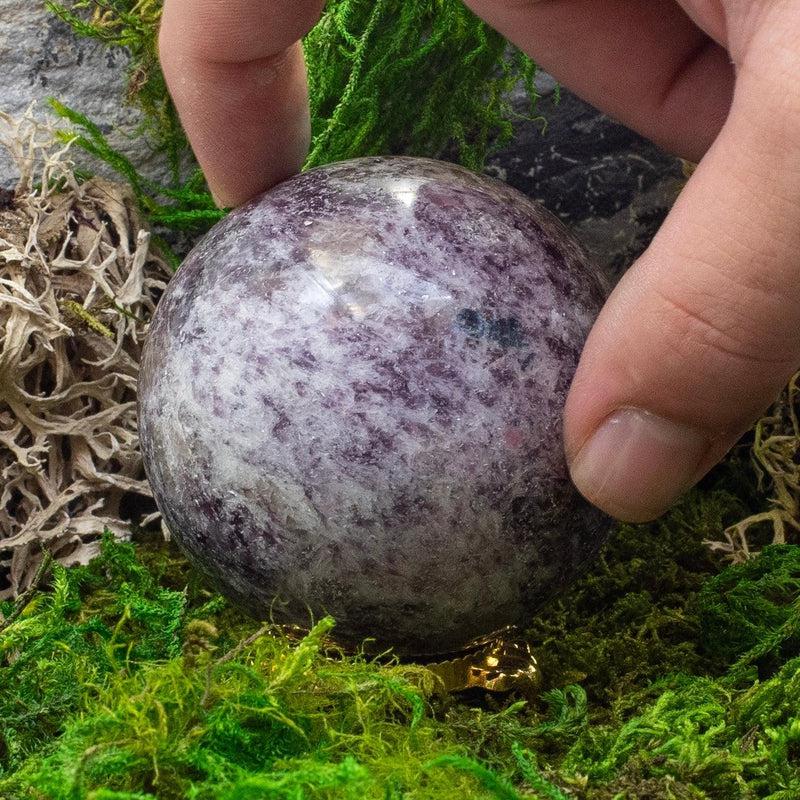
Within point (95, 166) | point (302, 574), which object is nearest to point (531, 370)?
point (302, 574)

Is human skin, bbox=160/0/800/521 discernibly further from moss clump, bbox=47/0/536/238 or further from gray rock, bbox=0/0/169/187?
gray rock, bbox=0/0/169/187

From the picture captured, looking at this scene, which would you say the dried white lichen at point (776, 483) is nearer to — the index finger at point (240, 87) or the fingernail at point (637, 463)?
the fingernail at point (637, 463)

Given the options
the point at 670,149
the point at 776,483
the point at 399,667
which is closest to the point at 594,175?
the point at 670,149

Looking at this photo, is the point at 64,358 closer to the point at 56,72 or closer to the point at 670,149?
the point at 56,72

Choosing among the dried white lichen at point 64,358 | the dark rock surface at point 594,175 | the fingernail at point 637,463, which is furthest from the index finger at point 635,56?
the dried white lichen at point 64,358

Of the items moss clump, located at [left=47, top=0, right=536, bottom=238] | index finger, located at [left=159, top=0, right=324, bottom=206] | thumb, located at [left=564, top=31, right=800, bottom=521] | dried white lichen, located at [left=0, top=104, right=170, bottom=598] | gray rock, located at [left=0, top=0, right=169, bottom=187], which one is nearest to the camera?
thumb, located at [left=564, top=31, right=800, bottom=521]

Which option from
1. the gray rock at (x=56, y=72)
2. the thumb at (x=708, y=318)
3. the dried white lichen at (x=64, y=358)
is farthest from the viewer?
the gray rock at (x=56, y=72)

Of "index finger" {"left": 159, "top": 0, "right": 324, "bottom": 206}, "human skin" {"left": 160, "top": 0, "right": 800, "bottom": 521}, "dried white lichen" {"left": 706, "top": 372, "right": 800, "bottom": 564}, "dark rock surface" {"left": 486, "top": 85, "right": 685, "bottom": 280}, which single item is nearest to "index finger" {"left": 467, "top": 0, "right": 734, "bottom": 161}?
"human skin" {"left": 160, "top": 0, "right": 800, "bottom": 521}
